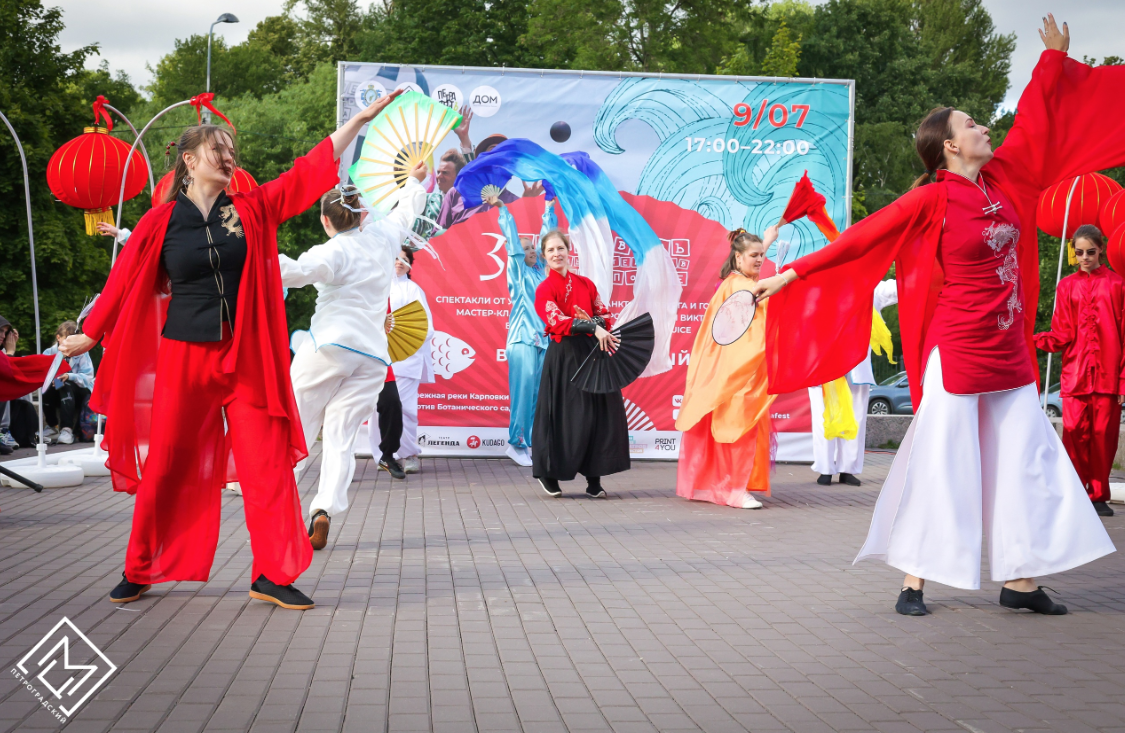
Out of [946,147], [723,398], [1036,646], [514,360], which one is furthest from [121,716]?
[514,360]

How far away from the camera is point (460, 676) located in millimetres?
3998

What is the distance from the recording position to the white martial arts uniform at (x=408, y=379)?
11.4 m

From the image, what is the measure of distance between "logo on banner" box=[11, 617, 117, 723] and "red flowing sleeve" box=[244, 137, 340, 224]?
6.62 ft

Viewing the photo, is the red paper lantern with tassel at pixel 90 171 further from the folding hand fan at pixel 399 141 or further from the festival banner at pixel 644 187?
the festival banner at pixel 644 187

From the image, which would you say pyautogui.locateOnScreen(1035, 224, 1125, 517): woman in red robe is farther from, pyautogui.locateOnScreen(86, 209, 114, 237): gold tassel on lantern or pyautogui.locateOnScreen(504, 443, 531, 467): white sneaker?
pyautogui.locateOnScreen(86, 209, 114, 237): gold tassel on lantern

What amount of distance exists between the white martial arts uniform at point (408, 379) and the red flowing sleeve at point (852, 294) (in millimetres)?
6389

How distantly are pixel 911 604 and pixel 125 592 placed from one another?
3570 millimetres

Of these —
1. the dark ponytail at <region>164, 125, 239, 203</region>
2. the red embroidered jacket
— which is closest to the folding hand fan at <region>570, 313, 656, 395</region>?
the red embroidered jacket

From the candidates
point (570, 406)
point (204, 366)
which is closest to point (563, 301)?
point (570, 406)

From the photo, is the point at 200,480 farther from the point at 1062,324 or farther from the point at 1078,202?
the point at 1078,202

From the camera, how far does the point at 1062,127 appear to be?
17.9 feet

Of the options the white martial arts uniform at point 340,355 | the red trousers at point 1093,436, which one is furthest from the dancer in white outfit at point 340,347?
the red trousers at point 1093,436

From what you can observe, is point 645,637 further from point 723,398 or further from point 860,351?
point 723,398

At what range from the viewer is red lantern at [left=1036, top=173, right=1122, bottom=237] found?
1051 cm
